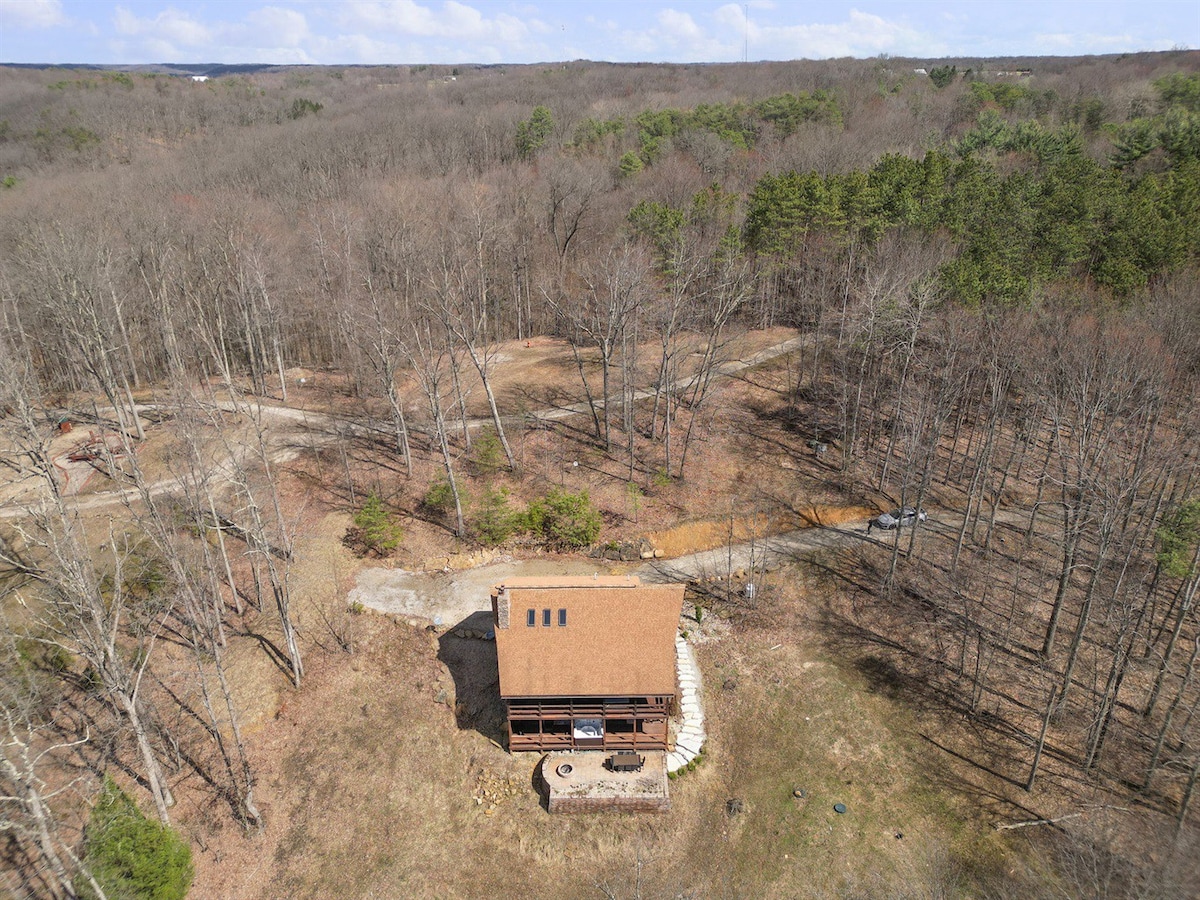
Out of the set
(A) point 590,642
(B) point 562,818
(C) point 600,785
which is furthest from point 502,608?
(B) point 562,818

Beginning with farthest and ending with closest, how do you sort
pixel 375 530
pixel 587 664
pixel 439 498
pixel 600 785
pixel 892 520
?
pixel 439 498 → pixel 892 520 → pixel 375 530 → pixel 587 664 → pixel 600 785

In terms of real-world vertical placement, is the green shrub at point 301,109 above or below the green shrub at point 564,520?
above

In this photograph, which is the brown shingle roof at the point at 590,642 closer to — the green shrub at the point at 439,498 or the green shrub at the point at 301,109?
the green shrub at the point at 439,498

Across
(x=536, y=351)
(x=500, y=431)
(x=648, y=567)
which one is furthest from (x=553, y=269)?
(x=648, y=567)

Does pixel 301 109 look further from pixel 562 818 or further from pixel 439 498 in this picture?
pixel 562 818

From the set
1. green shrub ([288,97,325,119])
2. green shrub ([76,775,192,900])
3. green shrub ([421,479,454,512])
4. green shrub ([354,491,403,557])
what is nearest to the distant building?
green shrub ([76,775,192,900])

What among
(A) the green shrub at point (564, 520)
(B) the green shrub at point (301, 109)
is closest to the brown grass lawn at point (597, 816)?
(A) the green shrub at point (564, 520)
